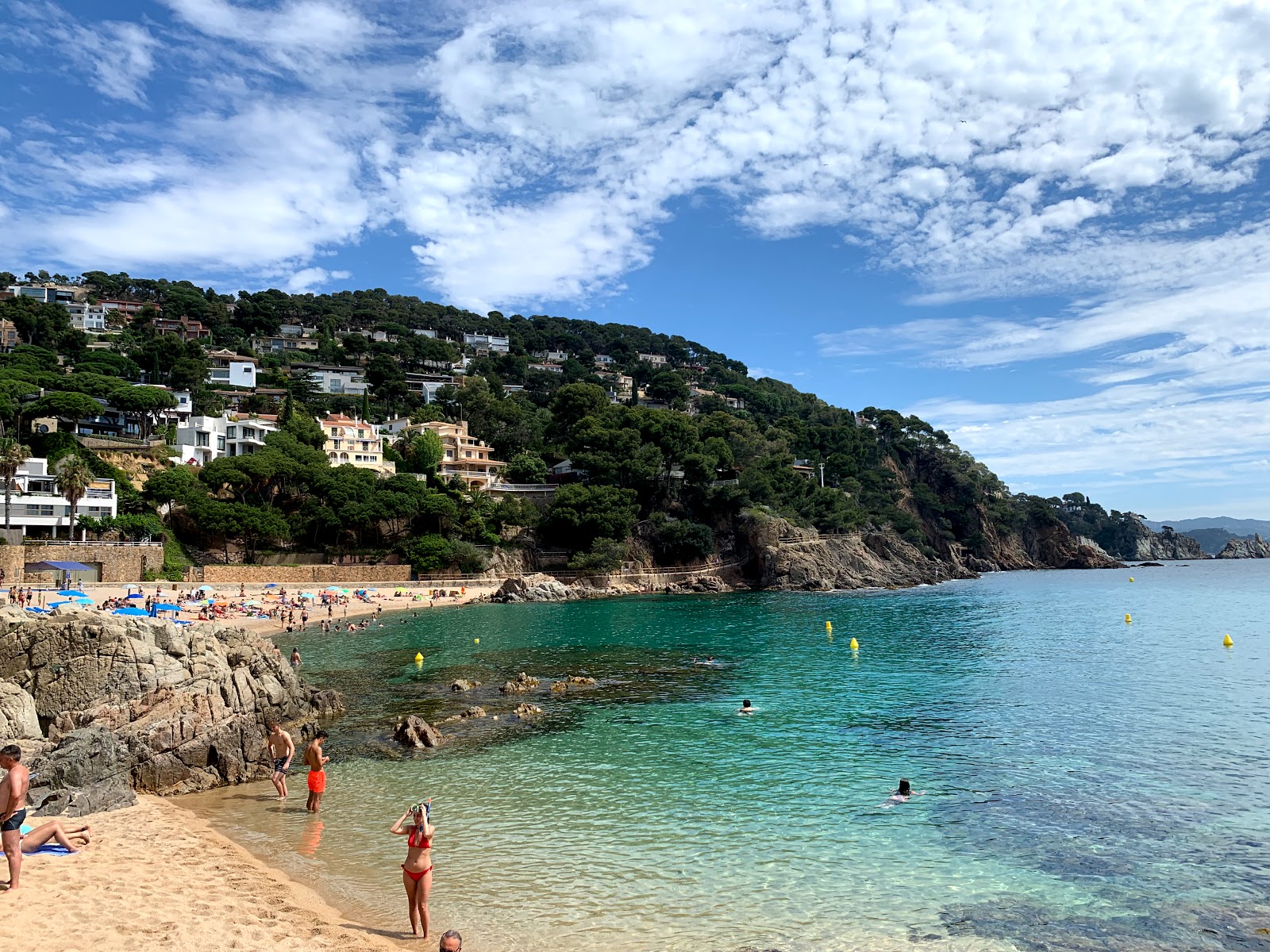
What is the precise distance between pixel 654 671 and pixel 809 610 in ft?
98.6

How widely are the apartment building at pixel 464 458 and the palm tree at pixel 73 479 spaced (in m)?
34.9

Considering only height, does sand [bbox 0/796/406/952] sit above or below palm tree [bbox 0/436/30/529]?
below

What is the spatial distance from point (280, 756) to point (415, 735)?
12.4 ft

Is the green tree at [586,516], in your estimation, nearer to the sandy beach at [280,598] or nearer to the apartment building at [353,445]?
the sandy beach at [280,598]

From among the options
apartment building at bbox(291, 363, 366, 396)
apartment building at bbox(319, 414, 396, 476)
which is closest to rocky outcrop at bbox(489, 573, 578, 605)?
apartment building at bbox(319, 414, 396, 476)

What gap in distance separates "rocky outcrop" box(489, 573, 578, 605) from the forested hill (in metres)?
6.36

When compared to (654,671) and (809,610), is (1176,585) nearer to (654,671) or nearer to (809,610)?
(809,610)

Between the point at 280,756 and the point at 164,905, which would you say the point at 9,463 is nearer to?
the point at 280,756

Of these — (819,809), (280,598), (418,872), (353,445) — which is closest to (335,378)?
(353,445)

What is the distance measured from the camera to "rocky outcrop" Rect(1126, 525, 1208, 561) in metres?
182

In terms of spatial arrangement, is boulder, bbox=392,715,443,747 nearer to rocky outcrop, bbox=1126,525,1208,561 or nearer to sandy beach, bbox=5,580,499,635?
sandy beach, bbox=5,580,499,635

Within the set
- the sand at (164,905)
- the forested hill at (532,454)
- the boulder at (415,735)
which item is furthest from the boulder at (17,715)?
the forested hill at (532,454)

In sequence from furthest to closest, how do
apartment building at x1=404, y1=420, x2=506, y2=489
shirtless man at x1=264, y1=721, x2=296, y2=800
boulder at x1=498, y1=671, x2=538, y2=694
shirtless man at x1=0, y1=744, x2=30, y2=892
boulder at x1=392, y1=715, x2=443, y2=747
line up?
apartment building at x1=404, y1=420, x2=506, y2=489 → boulder at x1=498, y1=671, x2=538, y2=694 → boulder at x1=392, y1=715, x2=443, y2=747 → shirtless man at x1=264, y1=721, x2=296, y2=800 → shirtless man at x1=0, y1=744, x2=30, y2=892

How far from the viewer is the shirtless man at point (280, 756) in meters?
15.7
